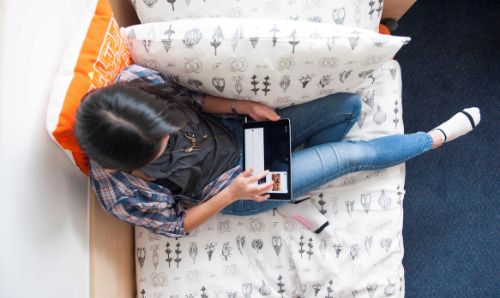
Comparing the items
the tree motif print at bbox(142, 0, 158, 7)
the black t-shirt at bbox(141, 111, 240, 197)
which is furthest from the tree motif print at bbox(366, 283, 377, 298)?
the tree motif print at bbox(142, 0, 158, 7)

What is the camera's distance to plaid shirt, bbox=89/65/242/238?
843 mm

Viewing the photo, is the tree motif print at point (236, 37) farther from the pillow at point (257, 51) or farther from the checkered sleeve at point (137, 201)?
the checkered sleeve at point (137, 201)

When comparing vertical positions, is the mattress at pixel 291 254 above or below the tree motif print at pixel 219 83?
below

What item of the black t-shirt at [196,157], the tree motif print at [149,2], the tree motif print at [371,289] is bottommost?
the tree motif print at [371,289]

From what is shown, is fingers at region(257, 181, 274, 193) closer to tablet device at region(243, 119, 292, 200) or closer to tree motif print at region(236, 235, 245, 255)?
tablet device at region(243, 119, 292, 200)

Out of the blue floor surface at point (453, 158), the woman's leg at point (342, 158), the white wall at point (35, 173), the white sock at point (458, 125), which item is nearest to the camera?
the white wall at point (35, 173)

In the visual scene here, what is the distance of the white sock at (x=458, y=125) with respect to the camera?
49.6 inches

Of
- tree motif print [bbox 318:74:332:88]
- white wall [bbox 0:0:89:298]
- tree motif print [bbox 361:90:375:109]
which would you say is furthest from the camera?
tree motif print [bbox 361:90:375:109]

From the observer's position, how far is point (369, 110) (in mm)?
A: 1154

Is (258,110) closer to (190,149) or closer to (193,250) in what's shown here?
(190,149)

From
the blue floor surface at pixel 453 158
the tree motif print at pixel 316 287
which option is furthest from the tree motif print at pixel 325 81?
the blue floor surface at pixel 453 158

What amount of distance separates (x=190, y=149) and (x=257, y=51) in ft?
0.94

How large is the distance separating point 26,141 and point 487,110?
148 centimetres

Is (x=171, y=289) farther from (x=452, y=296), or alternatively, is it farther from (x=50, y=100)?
(x=452, y=296)
